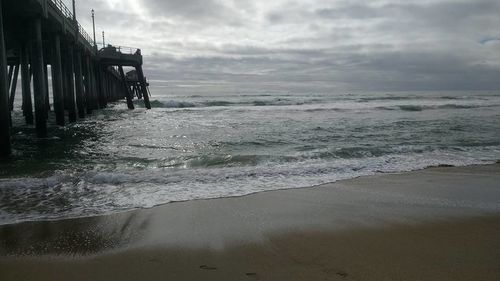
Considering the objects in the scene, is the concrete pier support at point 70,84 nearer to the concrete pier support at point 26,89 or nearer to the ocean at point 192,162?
the concrete pier support at point 26,89

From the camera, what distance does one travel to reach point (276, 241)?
14.0 feet

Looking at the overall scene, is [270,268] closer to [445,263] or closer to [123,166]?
[445,263]

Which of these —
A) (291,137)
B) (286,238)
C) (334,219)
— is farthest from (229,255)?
(291,137)

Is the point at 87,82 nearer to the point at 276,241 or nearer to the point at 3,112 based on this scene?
the point at 3,112

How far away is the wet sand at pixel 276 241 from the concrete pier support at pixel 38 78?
12.2 metres

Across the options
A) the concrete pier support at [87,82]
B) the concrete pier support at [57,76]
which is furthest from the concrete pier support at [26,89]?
the concrete pier support at [87,82]

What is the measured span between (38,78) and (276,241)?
15292 millimetres

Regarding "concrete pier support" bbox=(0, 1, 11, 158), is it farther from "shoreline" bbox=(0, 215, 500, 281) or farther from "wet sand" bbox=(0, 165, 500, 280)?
"shoreline" bbox=(0, 215, 500, 281)

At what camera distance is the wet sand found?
352 centimetres

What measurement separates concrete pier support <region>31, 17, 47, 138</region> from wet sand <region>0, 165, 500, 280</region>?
12.2 metres

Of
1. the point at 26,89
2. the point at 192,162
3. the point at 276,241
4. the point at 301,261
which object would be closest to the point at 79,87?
the point at 26,89

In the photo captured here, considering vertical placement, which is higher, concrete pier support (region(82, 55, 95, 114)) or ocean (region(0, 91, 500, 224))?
concrete pier support (region(82, 55, 95, 114))

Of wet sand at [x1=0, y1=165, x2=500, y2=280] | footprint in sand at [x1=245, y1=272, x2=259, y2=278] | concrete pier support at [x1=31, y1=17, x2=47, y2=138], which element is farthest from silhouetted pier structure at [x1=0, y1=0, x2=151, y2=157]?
footprint in sand at [x1=245, y1=272, x2=259, y2=278]

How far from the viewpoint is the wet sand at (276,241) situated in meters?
3.52
